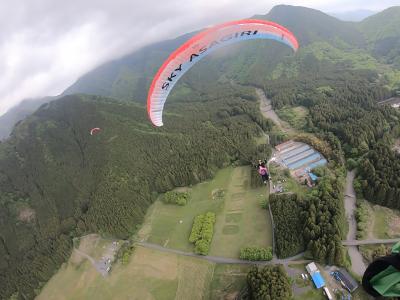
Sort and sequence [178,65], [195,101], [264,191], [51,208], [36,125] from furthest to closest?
1. [195,101]
2. [36,125]
3. [51,208]
4. [264,191]
5. [178,65]

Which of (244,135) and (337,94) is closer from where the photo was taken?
(244,135)

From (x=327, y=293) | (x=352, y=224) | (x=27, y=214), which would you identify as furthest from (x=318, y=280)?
(x=27, y=214)

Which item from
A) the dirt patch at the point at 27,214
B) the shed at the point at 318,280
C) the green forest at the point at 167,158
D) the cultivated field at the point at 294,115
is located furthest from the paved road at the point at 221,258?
the cultivated field at the point at 294,115

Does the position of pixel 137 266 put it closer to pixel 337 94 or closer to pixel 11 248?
pixel 11 248

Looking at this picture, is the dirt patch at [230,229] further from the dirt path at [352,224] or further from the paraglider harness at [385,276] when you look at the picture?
the paraglider harness at [385,276]

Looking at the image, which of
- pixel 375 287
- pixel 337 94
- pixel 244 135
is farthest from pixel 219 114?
pixel 375 287
